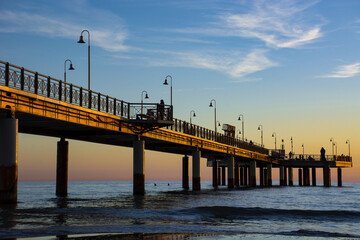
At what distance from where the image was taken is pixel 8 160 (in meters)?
38.0

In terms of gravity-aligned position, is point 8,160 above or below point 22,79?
below

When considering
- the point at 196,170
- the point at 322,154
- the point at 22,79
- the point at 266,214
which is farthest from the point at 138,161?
the point at 322,154

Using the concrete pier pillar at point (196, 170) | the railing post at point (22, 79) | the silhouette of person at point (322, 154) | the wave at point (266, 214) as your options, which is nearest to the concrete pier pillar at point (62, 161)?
the railing post at point (22, 79)

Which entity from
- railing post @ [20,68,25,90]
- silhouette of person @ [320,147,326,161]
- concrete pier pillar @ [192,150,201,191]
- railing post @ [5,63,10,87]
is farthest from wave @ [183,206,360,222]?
silhouette of person @ [320,147,326,161]

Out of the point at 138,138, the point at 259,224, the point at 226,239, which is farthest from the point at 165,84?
the point at 226,239

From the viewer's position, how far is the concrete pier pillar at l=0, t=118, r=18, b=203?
125 feet

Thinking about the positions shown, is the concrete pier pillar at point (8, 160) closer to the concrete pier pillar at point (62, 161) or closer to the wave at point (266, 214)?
the wave at point (266, 214)

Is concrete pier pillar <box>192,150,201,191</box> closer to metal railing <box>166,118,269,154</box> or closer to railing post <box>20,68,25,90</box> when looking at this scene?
metal railing <box>166,118,269,154</box>

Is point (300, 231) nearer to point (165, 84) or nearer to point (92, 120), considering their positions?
point (92, 120)

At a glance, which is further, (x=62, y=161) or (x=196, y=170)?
(x=196, y=170)

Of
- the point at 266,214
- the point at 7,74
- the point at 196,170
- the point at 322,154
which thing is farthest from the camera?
the point at 322,154

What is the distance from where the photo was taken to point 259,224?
95.4 ft

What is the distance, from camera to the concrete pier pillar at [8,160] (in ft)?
125

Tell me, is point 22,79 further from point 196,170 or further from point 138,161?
point 196,170
